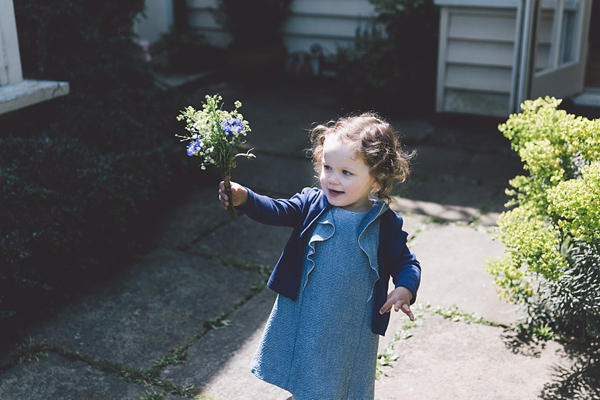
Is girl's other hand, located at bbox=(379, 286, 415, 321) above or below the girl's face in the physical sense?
below

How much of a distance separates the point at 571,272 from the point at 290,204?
1.40 meters

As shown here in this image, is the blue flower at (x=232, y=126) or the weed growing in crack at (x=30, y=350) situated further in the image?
the weed growing in crack at (x=30, y=350)

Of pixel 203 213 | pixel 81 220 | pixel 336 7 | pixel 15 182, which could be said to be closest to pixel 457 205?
pixel 203 213

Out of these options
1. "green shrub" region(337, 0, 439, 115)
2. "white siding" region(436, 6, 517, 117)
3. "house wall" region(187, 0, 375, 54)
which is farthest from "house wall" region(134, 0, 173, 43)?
"white siding" region(436, 6, 517, 117)

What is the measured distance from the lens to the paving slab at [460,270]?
138 inches

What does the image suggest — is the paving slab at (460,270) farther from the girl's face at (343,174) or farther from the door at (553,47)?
the door at (553,47)

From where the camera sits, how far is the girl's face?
221 centimetres

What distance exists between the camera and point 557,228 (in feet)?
9.69

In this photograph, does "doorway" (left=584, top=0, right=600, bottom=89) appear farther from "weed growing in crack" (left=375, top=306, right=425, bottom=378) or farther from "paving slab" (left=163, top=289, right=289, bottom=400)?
"paving slab" (left=163, top=289, right=289, bottom=400)

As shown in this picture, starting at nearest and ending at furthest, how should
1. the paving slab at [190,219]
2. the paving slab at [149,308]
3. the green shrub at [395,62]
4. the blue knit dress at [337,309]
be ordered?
the blue knit dress at [337,309]
the paving slab at [149,308]
the paving slab at [190,219]
the green shrub at [395,62]

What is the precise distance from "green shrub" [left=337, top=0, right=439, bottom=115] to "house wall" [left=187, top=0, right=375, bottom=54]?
0.72 metres

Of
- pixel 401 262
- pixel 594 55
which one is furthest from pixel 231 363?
pixel 594 55

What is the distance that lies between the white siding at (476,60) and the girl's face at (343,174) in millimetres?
4351

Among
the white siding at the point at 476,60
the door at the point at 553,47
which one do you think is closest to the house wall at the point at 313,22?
the white siding at the point at 476,60
